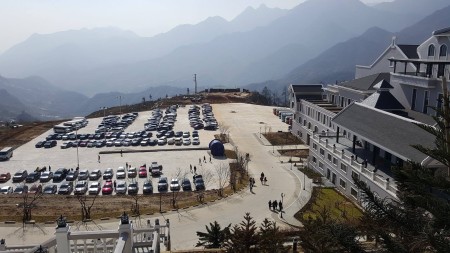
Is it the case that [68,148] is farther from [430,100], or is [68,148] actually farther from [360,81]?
[430,100]

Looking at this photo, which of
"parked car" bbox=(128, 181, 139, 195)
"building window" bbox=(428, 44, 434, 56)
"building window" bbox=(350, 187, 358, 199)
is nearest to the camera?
"building window" bbox=(350, 187, 358, 199)

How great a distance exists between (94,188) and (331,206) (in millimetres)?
24323

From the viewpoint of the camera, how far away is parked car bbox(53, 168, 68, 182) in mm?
47094

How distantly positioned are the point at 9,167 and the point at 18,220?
23926 millimetres

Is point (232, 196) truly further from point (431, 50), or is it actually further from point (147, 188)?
point (431, 50)

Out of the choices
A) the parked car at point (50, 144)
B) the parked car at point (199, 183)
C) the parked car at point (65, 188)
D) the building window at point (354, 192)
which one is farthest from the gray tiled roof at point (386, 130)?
the parked car at point (50, 144)

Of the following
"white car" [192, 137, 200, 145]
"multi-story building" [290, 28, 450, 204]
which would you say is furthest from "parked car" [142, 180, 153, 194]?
"white car" [192, 137, 200, 145]

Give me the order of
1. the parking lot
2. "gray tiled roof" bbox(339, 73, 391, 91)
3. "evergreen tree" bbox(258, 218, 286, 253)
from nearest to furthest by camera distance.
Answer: "evergreen tree" bbox(258, 218, 286, 253), the parking lot, "gray tiled roof" bbox(339, 73, 391, 91)

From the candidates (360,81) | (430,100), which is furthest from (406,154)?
(360,81)

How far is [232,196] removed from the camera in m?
38.6

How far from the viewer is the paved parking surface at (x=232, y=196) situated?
30.2 metres

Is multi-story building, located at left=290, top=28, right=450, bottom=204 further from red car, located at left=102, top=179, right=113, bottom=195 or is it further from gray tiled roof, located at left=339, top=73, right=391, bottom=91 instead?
red car, located at left=102, top=179, right=113, bottom=195

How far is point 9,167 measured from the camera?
53.3 metres

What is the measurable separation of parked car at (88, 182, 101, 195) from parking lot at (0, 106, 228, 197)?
2647 millimetres
